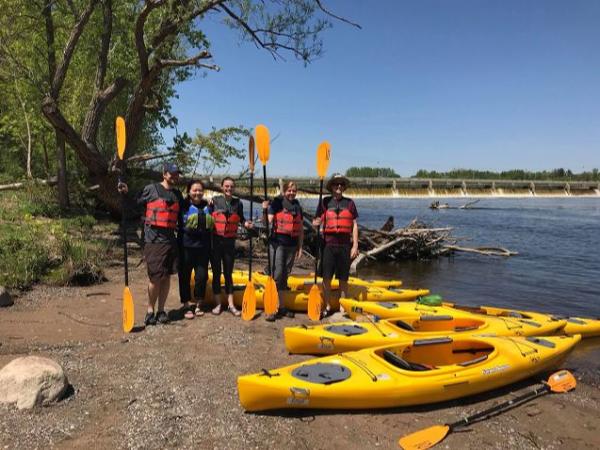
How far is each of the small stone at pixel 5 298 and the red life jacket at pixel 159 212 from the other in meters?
2.22

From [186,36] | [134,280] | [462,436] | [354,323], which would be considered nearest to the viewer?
[462,436]

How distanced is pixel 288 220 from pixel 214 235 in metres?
0.93

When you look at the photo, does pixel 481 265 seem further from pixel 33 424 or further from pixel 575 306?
pixel 33 424

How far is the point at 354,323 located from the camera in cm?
493

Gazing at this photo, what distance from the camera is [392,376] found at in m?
3.57

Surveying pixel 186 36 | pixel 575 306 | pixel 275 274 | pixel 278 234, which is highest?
pixel 186 36

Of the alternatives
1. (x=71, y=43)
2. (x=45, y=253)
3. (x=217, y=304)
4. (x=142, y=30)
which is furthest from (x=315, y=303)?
(x=71, y=43)

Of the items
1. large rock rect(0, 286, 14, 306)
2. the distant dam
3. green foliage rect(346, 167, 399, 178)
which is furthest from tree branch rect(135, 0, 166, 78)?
green foliage rect(346, 167, 399, 178)

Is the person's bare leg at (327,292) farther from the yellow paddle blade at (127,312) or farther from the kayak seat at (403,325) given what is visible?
the yellow paddle blade at (127,312)

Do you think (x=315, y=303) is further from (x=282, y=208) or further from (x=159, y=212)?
(x=159, y=212)

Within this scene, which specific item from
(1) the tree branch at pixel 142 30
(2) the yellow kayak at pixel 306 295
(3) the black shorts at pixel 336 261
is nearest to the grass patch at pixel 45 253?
(2) the yellow kayak at pixel 306 295

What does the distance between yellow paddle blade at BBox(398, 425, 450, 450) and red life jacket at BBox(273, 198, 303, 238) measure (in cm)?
292

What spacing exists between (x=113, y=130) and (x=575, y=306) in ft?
39.3

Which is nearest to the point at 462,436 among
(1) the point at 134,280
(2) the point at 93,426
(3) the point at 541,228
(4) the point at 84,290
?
(2) the point at 93,426
